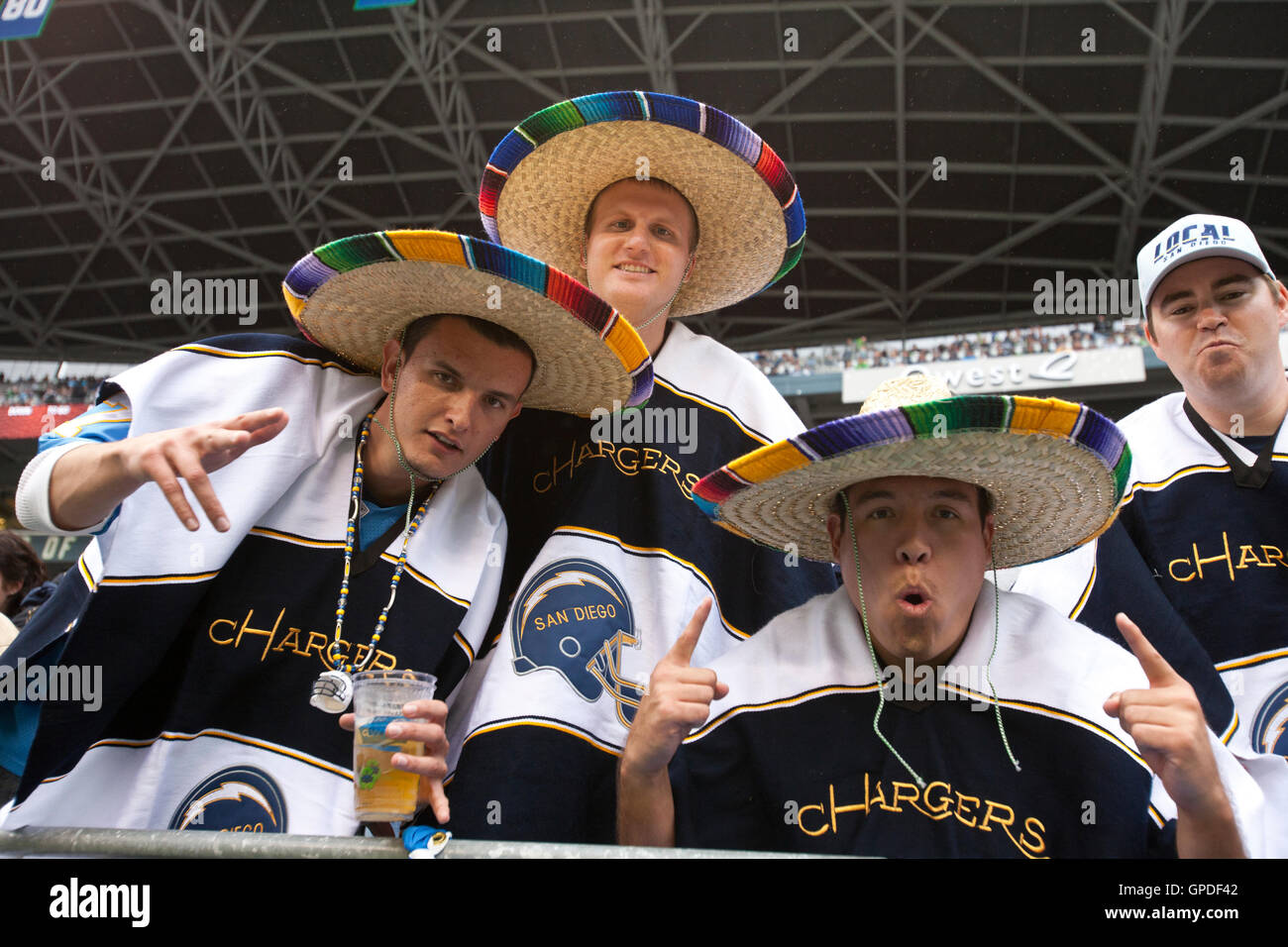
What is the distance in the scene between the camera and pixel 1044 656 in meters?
1.76

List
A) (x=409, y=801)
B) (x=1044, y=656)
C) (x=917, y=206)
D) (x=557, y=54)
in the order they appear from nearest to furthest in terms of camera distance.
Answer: (x=409, y=801), (x=1044, y=656), (x=557, y=54), (x=917, y=206)

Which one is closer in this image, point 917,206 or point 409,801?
point 409,801

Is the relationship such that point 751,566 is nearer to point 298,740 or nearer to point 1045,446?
point 1045,446

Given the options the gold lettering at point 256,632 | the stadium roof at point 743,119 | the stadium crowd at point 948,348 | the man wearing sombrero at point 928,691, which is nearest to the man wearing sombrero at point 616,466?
the man wearing sombrero at point 928,691

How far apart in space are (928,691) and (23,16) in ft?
33.9

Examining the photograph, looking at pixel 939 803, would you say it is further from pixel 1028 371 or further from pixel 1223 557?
pixel 1028 371

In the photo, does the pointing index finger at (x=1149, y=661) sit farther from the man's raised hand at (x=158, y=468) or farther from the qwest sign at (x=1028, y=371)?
the qwest sign at (x=1028, y=371)

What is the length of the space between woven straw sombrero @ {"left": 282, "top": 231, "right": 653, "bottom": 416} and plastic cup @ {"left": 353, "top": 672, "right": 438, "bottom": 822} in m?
0.76

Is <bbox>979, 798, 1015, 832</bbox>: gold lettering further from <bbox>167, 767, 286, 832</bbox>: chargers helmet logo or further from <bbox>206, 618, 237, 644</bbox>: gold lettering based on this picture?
<bbox>206, 618, 237, 644</bbox>: gold lettering

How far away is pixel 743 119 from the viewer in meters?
11.2

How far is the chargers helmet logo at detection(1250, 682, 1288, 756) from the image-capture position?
2.05 metres
